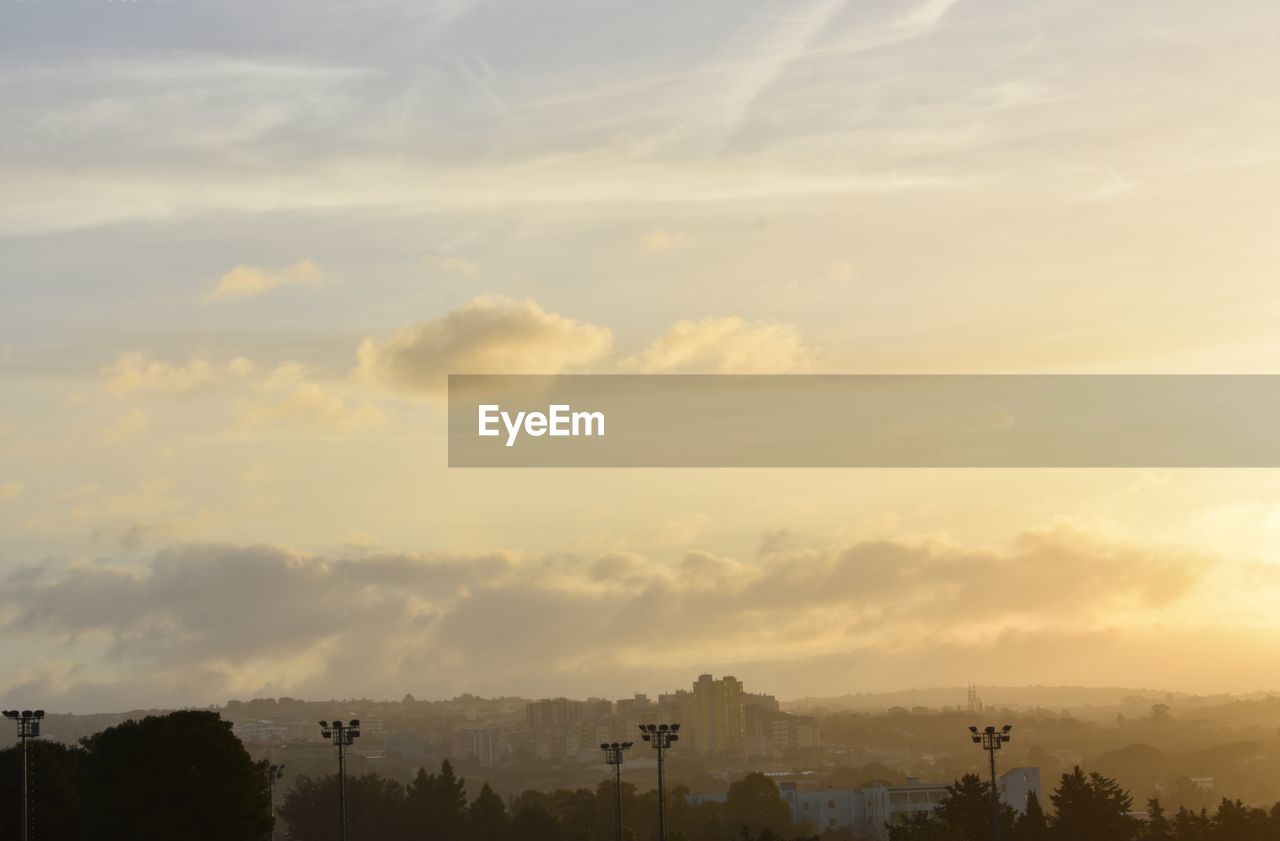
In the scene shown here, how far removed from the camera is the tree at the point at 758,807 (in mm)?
175000

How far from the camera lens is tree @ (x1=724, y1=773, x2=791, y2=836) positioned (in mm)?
175000

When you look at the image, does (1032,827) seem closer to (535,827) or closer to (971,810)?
(971,810)

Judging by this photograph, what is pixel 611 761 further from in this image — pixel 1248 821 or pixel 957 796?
pixel 1248 821

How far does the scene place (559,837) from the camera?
141875 mm

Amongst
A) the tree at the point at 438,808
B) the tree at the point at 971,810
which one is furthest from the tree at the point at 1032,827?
the tree at the point at 438,808

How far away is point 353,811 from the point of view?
150500 mm

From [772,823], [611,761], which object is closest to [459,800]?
[772,823]

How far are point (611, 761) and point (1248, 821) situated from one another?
46519 mm

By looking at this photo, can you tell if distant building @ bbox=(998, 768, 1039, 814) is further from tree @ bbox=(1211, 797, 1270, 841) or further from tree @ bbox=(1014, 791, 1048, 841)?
tree @ bbox=(1211, 797, 1270, 841)

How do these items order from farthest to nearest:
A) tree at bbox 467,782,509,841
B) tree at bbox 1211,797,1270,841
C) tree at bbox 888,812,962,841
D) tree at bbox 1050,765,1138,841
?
tree at bbox 467,782,509,841, tree at bbox 1050,765,1138,841, tree at bbox 1211,797,1270,841, tree at bbox 888,812,962,841

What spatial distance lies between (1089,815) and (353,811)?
72.0 meters

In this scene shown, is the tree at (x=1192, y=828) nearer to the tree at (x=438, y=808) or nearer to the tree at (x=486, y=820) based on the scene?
the tree at (x=486, y=820)

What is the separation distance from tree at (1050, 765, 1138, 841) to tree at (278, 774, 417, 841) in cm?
5986

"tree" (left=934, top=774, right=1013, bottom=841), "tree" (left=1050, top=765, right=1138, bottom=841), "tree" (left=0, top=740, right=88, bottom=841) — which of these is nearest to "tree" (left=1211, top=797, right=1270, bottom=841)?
"tree" (left=1050, top=765, right=1138, bottom=841)
